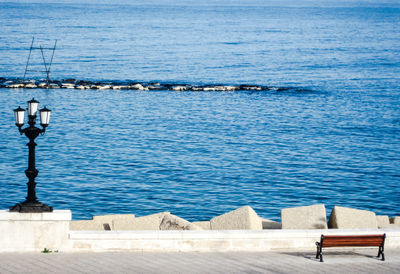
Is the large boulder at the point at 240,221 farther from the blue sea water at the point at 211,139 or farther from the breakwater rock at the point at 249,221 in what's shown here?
the blue sea water at the point at 211,139

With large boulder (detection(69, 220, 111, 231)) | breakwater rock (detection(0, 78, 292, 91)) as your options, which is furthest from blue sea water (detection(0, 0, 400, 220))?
large boulder (detection(69, 220, 111, 231))

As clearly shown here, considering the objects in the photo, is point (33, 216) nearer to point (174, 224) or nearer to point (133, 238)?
point (133, 238)

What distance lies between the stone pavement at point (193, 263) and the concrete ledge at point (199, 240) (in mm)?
187

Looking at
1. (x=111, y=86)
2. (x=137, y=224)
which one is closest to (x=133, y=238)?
(x=137, y=224)

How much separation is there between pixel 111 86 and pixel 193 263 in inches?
2193

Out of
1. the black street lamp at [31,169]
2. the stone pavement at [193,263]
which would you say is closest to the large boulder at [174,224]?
the stone pavement at [193,263]

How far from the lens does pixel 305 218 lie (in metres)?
16.9

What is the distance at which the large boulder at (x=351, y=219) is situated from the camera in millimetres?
17141

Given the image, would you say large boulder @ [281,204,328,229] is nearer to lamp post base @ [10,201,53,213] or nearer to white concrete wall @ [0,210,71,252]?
white concrete wall @ [0,210,71,252]

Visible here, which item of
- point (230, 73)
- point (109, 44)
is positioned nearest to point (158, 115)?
point (230, 73)

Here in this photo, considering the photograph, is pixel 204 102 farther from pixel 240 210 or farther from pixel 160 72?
pixel 240 210

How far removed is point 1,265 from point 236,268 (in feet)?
15.9

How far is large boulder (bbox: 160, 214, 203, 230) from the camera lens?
661 inches

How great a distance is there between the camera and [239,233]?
15117 millimetres
